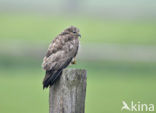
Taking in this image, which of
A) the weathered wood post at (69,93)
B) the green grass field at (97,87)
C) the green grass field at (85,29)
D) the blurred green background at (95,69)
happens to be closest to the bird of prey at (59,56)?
the weathered wood post at (69,93)

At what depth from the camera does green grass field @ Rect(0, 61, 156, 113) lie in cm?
1502

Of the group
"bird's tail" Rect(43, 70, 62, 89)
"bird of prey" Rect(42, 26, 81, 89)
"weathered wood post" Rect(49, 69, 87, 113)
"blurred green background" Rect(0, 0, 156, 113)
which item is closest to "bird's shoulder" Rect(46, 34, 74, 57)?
"bird of prey" Rect(42, 26, 81, 89)

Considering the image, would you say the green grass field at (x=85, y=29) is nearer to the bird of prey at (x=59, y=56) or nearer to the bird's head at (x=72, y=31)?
the bird's head at (x=72, y=31)

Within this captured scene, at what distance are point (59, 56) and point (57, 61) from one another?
4.1 inches

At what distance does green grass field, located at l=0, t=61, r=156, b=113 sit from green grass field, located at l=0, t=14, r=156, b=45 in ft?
15.8

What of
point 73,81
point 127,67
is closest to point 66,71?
point 73,81

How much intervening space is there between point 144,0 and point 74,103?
4129 centimetres

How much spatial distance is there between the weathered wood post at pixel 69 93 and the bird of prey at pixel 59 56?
0.15 metres

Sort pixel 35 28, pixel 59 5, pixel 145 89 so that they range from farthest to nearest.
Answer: pixel 59 5 → pixel 35 28 → pixel 145 89

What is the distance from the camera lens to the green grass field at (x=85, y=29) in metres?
25.4

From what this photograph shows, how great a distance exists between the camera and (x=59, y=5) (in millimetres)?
45938

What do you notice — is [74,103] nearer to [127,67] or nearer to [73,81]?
[73,81]

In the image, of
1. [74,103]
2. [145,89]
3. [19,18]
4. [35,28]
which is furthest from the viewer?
[19,18]

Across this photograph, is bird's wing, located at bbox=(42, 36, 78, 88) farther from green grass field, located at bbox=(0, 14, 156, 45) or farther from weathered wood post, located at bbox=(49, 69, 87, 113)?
green grass field, located at bbox=(0, 14, 156, 45)
